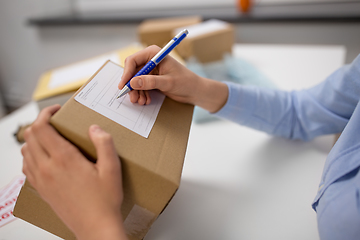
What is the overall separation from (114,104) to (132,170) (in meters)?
0.13

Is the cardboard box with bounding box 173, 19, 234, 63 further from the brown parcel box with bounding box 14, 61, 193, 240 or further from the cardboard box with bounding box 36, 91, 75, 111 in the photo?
the brown parcel box with bounding box 14, 61, 193, 240

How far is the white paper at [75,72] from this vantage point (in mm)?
750

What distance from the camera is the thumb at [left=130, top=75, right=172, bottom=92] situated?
444 millimetres

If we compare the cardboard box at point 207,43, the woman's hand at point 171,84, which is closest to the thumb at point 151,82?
the woman's hand at point 171,84

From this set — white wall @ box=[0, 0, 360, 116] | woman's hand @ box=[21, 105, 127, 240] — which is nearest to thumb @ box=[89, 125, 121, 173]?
woman's hand @ box=[21, 105, 127, 240]

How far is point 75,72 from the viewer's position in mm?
811

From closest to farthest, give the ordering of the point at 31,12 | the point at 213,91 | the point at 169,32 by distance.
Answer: the point at 213,91 < the point at 169,32 < the point at 31,12

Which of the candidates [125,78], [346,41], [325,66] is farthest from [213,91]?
[346,41]

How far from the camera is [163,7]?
165cm

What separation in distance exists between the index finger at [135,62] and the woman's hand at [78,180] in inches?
5.8

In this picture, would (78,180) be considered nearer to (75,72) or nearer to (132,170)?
(132,170)

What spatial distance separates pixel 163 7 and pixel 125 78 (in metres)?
1.36

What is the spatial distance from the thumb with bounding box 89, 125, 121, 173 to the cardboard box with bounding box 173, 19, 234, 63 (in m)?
0.71

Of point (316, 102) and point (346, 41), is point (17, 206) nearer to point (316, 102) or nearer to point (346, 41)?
point (316, 102)
